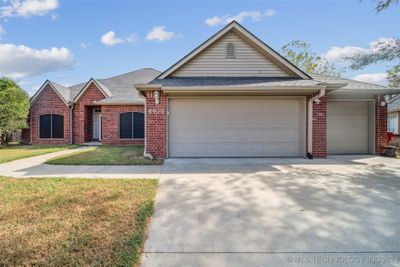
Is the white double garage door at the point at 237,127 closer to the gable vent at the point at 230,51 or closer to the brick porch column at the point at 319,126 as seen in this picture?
the brick porch column at the point at 319,126

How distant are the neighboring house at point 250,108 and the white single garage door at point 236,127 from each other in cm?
4

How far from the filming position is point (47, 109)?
14805mm

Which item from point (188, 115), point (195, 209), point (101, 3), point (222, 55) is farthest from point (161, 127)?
point (101, 3)

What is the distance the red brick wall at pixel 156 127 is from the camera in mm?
8477

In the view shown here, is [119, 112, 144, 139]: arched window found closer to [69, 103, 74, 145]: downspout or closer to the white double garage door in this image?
[69, 103, 74, 145]: downspout

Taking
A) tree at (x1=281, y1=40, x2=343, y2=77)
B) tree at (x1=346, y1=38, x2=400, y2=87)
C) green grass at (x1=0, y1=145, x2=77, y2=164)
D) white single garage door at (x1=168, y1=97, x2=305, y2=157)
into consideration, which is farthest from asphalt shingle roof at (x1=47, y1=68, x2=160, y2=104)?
tree at (x1=281, y1=40, x2=343, y2=77)

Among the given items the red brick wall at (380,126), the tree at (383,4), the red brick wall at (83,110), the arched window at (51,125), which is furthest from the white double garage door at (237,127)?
the arched window at (51,125)

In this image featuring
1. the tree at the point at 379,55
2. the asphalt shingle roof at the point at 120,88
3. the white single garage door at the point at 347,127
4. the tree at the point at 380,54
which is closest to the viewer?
the tree at the point at 380,54

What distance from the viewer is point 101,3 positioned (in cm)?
995

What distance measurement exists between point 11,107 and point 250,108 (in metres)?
14.5

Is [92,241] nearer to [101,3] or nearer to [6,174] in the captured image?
[6,174]

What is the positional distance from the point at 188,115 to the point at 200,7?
5.51 m

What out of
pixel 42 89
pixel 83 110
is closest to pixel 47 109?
pixel 42 89

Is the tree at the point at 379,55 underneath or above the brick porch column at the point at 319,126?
above
